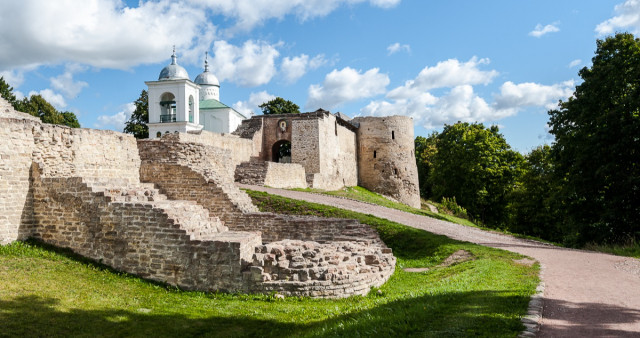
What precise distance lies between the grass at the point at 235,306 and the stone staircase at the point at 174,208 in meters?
1.49

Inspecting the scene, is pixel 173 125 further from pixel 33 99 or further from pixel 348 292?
pixel 348 292

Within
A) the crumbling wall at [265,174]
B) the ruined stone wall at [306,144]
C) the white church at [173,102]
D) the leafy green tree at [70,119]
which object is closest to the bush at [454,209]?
the ruined stone wall at [306,144]

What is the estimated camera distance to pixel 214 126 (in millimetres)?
56875

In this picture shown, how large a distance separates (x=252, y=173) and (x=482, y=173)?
2306cm

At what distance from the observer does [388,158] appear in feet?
138

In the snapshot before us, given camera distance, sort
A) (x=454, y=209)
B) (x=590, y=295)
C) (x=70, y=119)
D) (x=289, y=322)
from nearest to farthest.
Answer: (x=590, y=295), (x=289, y=322), (x=454, y=209), (x=70, y=119)

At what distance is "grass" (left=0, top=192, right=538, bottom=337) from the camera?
21.5 ft

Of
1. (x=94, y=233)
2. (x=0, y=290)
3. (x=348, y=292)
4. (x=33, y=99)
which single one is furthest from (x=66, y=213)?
(x=33, y=99)

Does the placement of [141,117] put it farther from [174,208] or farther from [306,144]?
[174,208]

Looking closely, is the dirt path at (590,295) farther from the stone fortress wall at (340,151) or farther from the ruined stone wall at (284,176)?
the stone fortress wall at (340,151)

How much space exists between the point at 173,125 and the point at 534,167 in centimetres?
3310

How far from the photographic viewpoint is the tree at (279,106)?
61812 millimetres

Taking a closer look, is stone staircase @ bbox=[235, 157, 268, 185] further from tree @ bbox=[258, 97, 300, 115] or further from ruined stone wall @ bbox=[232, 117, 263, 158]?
tree @ bbox=[258, 97, 300, 115]

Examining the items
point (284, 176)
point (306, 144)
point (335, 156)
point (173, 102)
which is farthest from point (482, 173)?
point (173, 102)
